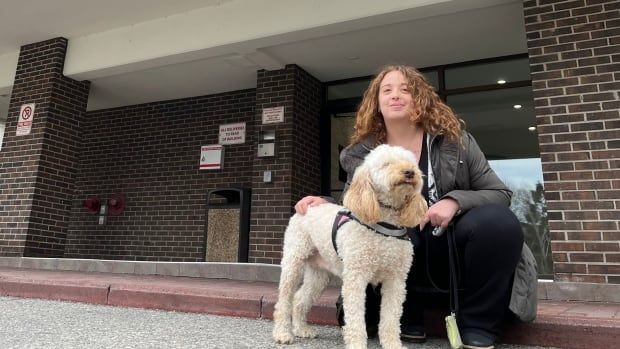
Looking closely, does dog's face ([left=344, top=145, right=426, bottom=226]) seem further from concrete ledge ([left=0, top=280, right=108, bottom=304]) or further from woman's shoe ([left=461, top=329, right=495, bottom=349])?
concrete ledge ([left=0, top=280, right=108, bottom=304])

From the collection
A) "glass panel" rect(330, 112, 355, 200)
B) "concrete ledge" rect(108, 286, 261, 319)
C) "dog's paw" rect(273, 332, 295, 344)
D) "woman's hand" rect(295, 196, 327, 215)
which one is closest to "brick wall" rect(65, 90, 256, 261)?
"glass panel" rect(330, 112, 355, 200)

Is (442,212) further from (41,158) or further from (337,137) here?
(41,158)

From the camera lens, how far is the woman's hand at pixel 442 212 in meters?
2.44

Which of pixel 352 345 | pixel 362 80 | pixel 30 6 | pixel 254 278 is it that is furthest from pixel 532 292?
pixel 30 6

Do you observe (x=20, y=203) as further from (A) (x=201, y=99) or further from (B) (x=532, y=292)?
(B) (x=532, y=292)

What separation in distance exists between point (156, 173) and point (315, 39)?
459cm

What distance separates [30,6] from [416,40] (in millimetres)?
5619

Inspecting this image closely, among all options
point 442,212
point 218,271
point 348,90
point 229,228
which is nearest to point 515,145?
point 348,90

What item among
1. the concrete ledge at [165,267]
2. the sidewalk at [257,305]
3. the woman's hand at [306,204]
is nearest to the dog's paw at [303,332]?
the sidewalk at [257,305]

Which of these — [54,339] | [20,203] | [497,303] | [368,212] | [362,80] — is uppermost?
[362,80]

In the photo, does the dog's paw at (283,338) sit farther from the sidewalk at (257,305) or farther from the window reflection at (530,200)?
the window reflection at (530,200)

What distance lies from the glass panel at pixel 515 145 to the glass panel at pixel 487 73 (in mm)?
166

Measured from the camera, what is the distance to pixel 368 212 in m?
2.20

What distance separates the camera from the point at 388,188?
2.21m
